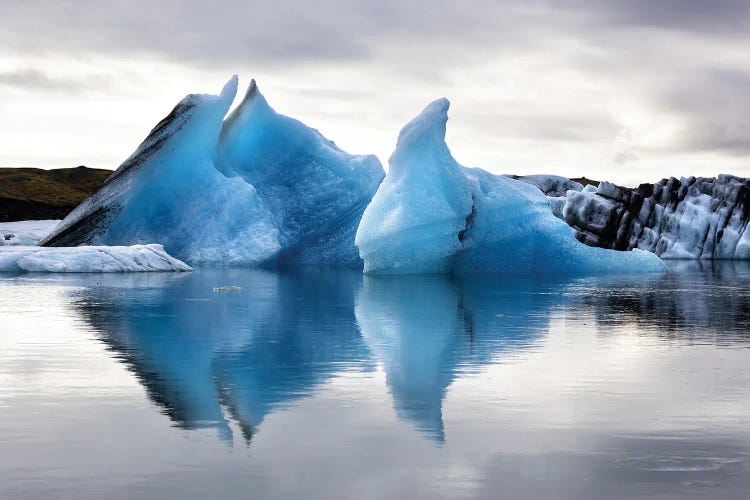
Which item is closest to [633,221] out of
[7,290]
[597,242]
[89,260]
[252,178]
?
[597,242]

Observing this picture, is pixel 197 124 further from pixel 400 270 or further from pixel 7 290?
pixel 7 290

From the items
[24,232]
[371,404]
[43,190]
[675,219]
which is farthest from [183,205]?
[43,190]

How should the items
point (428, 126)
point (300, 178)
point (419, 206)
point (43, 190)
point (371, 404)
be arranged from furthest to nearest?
point (43, 190) → point (300, 178) → point (428, 126) → point (419, 206) → point (371, 404)

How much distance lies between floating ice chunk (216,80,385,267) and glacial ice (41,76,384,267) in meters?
0.03

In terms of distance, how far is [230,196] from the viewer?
96.1ft

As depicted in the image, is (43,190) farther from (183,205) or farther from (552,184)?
(183,205)

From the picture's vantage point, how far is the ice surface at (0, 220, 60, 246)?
122ft

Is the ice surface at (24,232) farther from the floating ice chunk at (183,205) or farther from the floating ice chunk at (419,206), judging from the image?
the floating ice chunk at (419,206)

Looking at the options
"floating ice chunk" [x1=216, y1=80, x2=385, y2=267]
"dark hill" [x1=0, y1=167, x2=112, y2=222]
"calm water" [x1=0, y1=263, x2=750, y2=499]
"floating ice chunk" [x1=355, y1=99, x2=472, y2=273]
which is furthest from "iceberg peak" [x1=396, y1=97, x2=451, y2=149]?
"dark hill" [x1=0, y1=167, x2=112, y2=222]

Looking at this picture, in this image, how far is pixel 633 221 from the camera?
148 ft

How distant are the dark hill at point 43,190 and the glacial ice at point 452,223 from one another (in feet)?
183

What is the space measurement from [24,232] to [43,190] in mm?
58954

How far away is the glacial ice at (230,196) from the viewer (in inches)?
1139

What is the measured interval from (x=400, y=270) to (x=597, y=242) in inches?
834
